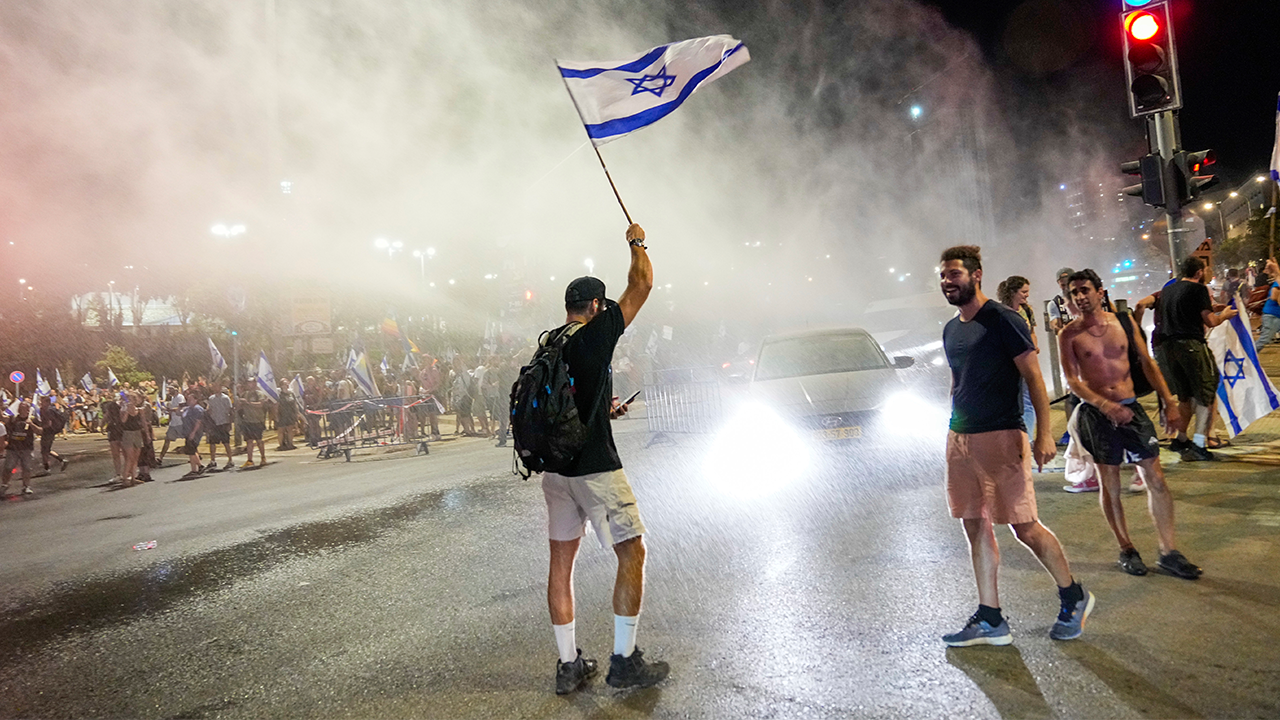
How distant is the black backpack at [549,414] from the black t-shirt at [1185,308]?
539cm

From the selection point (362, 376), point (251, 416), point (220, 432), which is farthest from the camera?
point (362, 376)

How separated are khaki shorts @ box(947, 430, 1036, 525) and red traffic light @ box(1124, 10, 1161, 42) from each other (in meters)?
4.89

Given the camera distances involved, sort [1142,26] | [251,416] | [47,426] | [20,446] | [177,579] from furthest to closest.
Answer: [47,426]
[251,416]
[20,446]
[1142,26]
[177,579]

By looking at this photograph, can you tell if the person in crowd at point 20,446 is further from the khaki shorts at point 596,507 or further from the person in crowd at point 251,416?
the khaki shorts at point 596,507

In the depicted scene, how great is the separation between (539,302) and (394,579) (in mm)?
19504

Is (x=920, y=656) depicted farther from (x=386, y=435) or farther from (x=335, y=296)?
(x=335, y=296)

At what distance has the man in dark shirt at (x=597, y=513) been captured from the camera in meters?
2.68

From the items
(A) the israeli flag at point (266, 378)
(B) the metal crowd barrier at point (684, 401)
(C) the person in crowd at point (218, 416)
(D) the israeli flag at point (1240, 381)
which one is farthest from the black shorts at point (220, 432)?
(D) the israeli flag at point (1240, 381)

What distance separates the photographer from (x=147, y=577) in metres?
5.02

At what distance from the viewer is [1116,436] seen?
351cm

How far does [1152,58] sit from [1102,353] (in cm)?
379

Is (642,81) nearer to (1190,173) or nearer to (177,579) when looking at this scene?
(177,579)

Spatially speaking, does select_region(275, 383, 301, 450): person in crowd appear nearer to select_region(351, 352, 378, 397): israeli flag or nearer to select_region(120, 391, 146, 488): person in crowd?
select_region(351, 352, 378, 397): israeli flag

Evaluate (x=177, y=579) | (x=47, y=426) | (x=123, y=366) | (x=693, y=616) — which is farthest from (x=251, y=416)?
(x=123, y=366)
